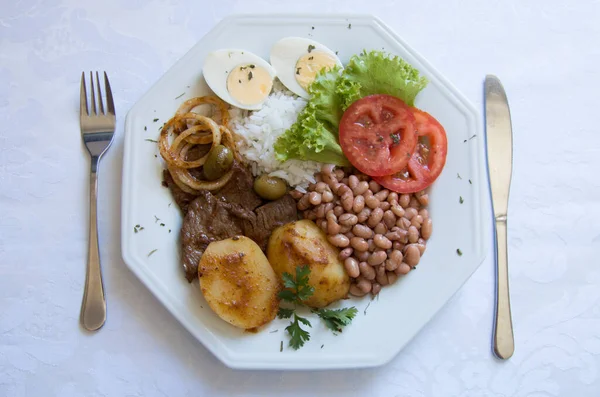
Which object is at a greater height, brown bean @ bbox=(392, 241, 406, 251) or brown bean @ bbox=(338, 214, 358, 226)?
brown bean @ bbox=(338, 214, 358, 226)

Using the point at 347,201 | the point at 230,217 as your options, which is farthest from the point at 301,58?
the point at 230,217

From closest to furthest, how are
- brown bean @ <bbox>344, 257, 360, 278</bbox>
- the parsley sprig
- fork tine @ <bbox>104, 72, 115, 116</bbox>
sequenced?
the parsley sprig
brown bean @ <bbox>344, 257, 360, 278</bbox>
fork tine @ <bbox>104, 72, 115, 116</bbox>

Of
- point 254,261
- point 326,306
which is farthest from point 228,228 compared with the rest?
point 326,306

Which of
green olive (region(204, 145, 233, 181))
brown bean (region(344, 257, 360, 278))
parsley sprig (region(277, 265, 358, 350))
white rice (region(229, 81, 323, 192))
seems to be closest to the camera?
parsley sprig (region(277, 265, 358, 350))

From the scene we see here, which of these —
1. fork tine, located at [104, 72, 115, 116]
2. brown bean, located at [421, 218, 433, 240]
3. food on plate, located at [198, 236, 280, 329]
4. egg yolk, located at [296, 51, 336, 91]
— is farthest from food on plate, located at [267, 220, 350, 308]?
fork tine, located at [104, 72, 115, 116]

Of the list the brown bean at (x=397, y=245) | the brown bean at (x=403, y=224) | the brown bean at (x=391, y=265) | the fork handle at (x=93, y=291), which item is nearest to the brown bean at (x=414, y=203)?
the brown bean at (x=403, y=224)

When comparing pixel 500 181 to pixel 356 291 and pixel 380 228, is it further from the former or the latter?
pixel 356 291

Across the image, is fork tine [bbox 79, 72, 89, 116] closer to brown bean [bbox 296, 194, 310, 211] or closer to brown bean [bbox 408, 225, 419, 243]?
brown bean [bbox 296, 194, 310, 211]
